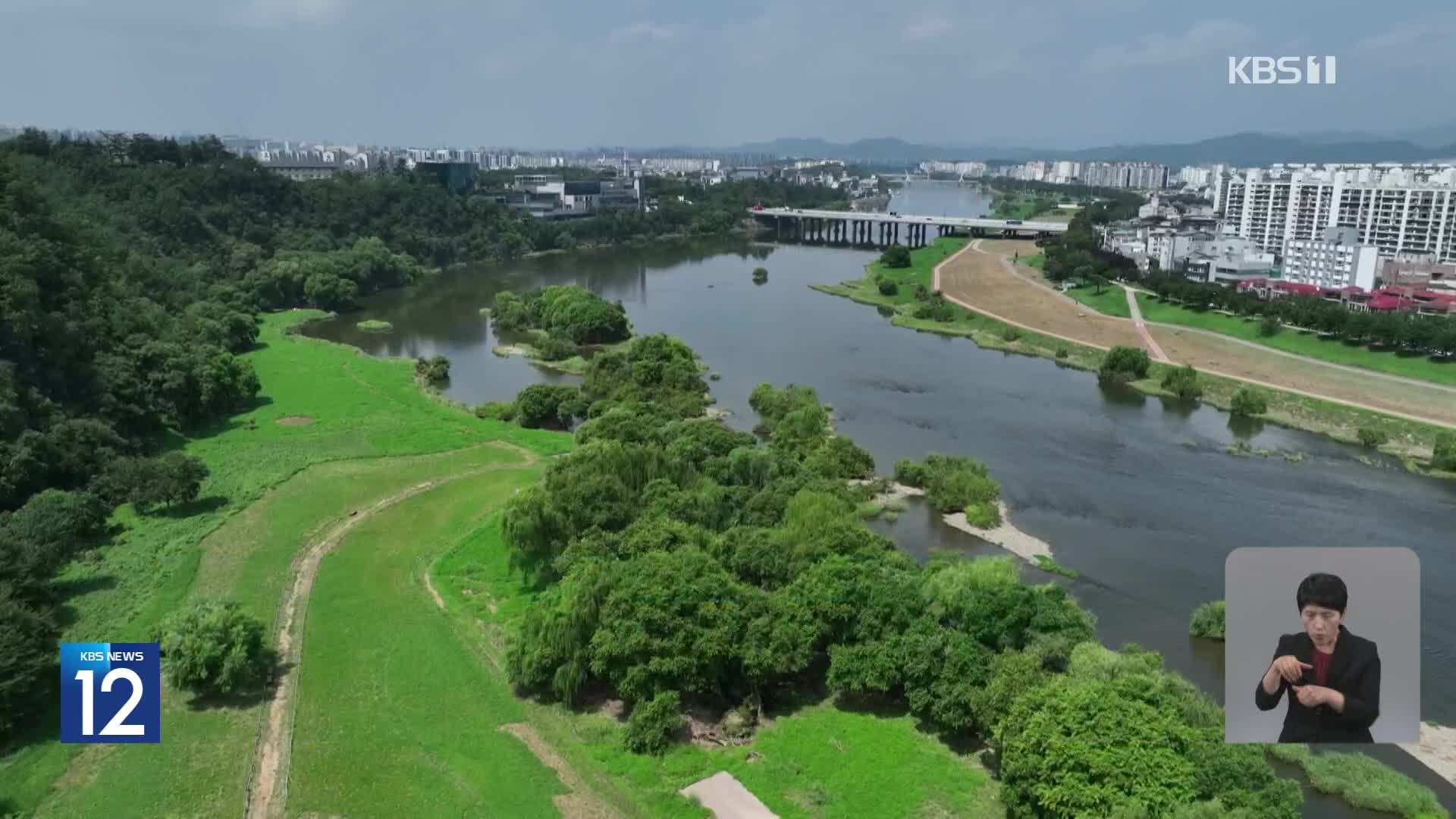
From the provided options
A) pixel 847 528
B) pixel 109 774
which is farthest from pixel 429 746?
pixel 847 528

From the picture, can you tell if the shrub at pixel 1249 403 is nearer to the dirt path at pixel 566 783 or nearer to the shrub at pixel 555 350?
the shrub at pixel 555 350

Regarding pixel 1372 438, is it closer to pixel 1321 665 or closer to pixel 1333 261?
pixel 1333 261

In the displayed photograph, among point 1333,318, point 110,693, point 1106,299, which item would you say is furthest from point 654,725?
point 1106,299

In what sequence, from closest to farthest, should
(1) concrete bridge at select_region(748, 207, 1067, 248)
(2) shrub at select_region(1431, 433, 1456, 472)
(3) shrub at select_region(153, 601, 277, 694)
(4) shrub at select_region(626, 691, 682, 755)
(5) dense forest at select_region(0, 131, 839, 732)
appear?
(4) shrub at select_region(626, 691, 682, 755) < (3) shrub at select_region(153, 601, 277, 694) < (5) dense forest at select_region(0, 131, 839, 732) < (2) shrub at select_region(1431, 433, 1456, 472) < (1) concrete bridge at select_region(748, 207, 1067, 248)

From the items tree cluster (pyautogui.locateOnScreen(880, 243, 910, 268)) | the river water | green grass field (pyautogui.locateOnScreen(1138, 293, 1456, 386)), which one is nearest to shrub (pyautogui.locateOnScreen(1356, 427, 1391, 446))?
the river water

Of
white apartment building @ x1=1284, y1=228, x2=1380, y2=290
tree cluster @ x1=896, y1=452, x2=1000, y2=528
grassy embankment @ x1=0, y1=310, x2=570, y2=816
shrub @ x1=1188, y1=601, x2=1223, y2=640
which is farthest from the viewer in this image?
white apartment building @ x1=1284, y1=228, x2=1380, y2=290

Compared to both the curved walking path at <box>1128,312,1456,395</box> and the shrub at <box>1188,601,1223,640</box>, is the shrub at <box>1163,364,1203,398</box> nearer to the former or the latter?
the curved walking path at <box>1128,312,1456,395</box>

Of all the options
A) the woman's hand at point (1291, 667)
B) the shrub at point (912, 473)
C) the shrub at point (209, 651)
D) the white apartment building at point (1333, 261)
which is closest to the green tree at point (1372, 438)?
the shrub at point (912, 473)
